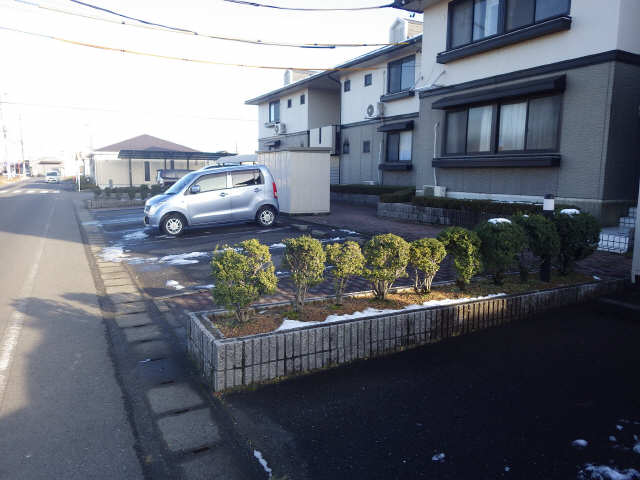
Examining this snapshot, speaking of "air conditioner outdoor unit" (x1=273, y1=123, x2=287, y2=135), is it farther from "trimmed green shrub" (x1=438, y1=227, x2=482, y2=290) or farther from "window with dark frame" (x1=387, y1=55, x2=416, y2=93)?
"trimmed green shrub" (x1=438, y1=227, x2=482, y2=290)

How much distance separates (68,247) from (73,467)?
393 inches

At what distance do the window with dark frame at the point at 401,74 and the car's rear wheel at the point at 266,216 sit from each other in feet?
33.1

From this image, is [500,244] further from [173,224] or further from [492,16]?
[492,16]

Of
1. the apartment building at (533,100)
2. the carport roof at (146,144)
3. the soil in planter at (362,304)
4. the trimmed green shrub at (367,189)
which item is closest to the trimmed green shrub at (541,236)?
the soil in planter at (362,304)

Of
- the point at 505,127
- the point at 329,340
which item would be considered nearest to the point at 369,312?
the point at 329,340

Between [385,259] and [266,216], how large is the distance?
9.30 m

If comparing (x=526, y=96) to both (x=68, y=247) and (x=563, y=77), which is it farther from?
(x=68, y=247)

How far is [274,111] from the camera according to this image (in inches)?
1359

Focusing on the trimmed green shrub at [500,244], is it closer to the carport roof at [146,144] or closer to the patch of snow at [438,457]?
the patch of snow at [438,457]

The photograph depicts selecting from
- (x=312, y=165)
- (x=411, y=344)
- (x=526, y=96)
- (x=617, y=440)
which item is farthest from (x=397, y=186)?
(x=617, y=440)

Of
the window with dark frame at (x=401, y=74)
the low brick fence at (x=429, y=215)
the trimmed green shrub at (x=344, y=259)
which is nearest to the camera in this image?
the trimmed green shrub at (x=344, y=259)

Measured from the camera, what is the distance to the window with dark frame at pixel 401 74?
2055 cm

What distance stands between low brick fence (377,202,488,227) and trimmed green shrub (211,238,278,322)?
Result: 897cm

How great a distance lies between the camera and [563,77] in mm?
11734
